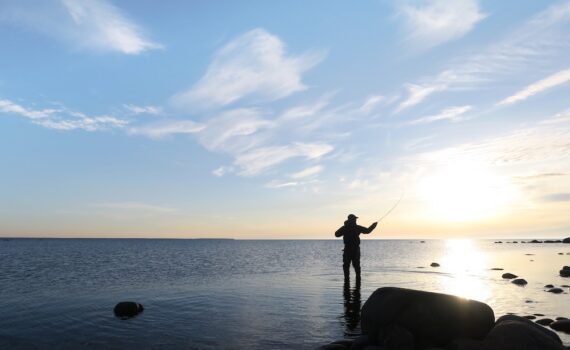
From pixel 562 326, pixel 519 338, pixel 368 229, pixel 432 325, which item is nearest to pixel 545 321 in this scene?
pixel 562 326

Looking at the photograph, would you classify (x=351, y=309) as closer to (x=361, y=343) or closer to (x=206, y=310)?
(x=206, y=310)

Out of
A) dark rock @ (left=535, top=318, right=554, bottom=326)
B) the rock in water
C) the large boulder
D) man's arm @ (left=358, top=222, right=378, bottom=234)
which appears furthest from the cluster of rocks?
the rock in water

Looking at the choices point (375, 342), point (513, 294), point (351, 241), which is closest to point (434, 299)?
point (375, 342)

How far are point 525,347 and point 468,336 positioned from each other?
1799mm

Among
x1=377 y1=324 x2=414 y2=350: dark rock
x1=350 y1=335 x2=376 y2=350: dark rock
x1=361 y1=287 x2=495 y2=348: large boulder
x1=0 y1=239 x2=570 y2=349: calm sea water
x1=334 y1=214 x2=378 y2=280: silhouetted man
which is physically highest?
x1=334 y1=214 x2=378 y2=280: silhouetted man

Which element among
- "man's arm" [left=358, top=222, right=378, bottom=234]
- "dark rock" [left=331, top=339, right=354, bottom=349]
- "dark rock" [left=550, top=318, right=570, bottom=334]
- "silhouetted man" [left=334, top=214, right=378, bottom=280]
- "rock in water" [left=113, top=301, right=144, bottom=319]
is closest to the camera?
"dark rock" [left=331, top=339, right=354, bottom=349]

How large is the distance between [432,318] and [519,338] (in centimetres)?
215

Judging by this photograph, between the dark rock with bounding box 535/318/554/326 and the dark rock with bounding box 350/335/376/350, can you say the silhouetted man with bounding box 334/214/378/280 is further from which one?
the dark rock with bounding box 350/335/376/350

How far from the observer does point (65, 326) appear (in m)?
15.6

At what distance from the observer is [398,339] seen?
10797 millimetres

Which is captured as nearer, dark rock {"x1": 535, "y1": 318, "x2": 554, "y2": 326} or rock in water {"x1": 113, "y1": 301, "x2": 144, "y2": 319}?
dark rock {"x1": 535, "y1": 318, "x2": 554, "y2": 326}

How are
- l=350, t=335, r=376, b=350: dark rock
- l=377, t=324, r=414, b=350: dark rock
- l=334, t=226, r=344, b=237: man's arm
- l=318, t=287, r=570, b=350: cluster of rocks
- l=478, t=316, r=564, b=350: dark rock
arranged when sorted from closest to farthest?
l=478, t=316, r=564, b=350: dark rock → l=318, t=287, r=570, b=350: cluster of rocks → l=377, t=324, r=414, b=350: dark rock → l=350, t=335, r=376, b=350: dark rock → l=334, t=226, r=344, b=237: man's arm

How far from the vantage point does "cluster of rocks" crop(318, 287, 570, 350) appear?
10.3m

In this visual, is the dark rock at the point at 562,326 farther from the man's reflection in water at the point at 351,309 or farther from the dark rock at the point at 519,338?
the man's reflection in water at the point at 351,309
